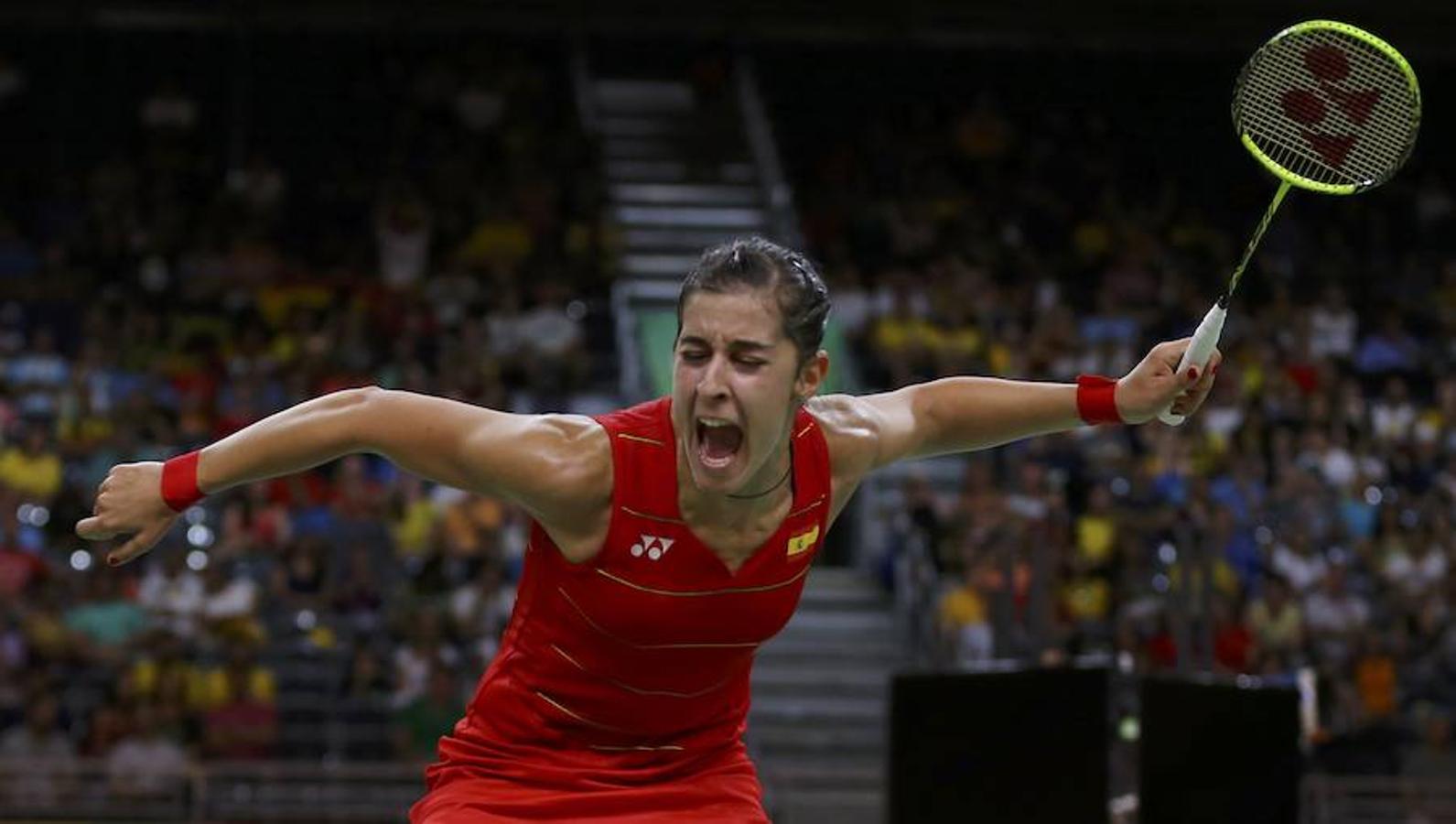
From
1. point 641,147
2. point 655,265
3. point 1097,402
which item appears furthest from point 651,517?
point 641,147

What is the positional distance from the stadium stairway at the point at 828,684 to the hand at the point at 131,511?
26.1 ft

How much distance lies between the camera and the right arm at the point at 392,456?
175 inches

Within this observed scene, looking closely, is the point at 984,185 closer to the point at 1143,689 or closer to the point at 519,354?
the point at 519,354

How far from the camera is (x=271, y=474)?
4.51 m

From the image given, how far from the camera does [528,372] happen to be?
14.6 m

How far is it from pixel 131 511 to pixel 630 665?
1029 millimetres

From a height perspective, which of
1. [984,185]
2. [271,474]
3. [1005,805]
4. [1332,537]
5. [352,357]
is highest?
[984,185]

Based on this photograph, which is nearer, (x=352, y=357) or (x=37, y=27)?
(x=352, y=357)

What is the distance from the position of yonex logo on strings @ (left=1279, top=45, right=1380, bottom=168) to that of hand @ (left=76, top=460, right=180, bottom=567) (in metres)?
2.74

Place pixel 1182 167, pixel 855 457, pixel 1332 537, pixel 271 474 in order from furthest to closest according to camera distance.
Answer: pixel 1182 167
pixel 1332 537
pixel 855 457
pixel 271 474

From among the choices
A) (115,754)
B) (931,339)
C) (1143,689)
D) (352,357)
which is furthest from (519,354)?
(1143,689)

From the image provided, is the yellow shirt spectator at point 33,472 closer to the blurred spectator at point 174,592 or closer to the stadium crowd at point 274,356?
the stadium crowd at point 274,356

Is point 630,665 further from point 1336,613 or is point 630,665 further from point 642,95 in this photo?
point 642,95

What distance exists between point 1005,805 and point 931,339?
21.2 ft
